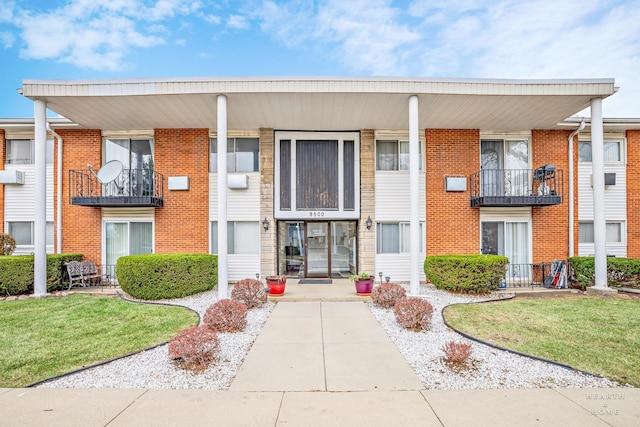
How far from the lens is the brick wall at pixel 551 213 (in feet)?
35.4

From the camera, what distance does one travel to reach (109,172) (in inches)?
390

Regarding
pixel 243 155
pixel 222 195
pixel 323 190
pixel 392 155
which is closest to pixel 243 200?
pixel 243 155

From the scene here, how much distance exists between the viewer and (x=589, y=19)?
38.0ft

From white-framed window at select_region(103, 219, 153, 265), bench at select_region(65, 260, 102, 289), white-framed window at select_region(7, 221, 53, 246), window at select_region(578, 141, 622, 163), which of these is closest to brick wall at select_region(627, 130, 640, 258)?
window at select_region(578, 141, 622, 163)

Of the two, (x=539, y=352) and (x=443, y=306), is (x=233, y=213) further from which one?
(x=539, y=352)

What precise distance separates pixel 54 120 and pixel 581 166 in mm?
17493

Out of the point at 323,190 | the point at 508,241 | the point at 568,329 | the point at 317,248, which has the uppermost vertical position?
the point at 323,190

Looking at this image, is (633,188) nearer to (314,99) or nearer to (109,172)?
(314,99)

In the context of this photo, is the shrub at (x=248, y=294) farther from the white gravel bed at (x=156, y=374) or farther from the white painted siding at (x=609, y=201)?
the white painted siding at (x=609, y=201)

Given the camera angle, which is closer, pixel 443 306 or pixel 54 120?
pixel 443 306

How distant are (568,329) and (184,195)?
10.6 metres

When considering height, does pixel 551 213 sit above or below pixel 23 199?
below

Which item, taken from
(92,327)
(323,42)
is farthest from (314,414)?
(323,42)

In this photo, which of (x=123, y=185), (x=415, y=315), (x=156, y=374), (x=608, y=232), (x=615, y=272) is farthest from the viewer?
(x=608, y=232)
